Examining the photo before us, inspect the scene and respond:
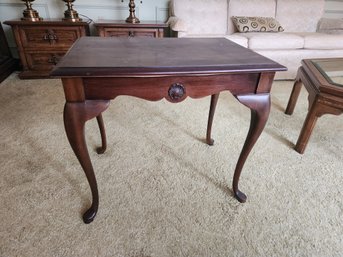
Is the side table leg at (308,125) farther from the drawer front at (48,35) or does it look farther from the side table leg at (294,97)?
the drawer front at (48,35)

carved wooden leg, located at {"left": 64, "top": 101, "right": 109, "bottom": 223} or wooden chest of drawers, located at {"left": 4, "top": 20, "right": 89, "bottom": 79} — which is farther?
wooden chest of drawers, located at {"left": 4, "top": 20, "right": 89, "bottom": 79}

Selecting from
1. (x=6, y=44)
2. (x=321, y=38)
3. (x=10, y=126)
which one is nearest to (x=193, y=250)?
(x=10, y=126)

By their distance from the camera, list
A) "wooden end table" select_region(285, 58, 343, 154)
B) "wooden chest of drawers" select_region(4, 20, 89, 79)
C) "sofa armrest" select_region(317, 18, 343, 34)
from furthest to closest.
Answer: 1. "sofa armrest" select_region(317, 18, 343, 34)
2. "wooden chest of drawers" select_region(4, 20, 89, 79)
3. "wooden end table" select_region(285, 58, 343, 154)

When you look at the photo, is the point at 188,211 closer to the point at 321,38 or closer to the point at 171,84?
the point at 171,84

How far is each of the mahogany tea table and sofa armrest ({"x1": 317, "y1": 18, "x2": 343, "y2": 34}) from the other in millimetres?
2786

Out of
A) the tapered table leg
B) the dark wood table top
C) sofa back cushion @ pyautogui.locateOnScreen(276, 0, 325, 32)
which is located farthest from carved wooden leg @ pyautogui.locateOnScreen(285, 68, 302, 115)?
sofa back cushion @ pyautogui.locateOnScreen(276, 0, 325, 32)

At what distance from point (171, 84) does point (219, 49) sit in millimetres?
354

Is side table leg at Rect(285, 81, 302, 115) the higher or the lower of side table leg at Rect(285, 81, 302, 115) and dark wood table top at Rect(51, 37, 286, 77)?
the lower

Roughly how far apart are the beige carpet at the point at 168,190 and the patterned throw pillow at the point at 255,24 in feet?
4.43

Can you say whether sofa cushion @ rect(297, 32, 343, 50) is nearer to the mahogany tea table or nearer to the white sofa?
the white sofa

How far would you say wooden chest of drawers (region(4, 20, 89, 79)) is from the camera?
222 cm

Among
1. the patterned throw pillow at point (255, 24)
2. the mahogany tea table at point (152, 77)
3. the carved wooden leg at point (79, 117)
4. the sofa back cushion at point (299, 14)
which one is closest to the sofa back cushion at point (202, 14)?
the patterned throw pillow at point (255, 24)

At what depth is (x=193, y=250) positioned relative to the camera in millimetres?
909

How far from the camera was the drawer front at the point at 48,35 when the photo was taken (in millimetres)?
2246
